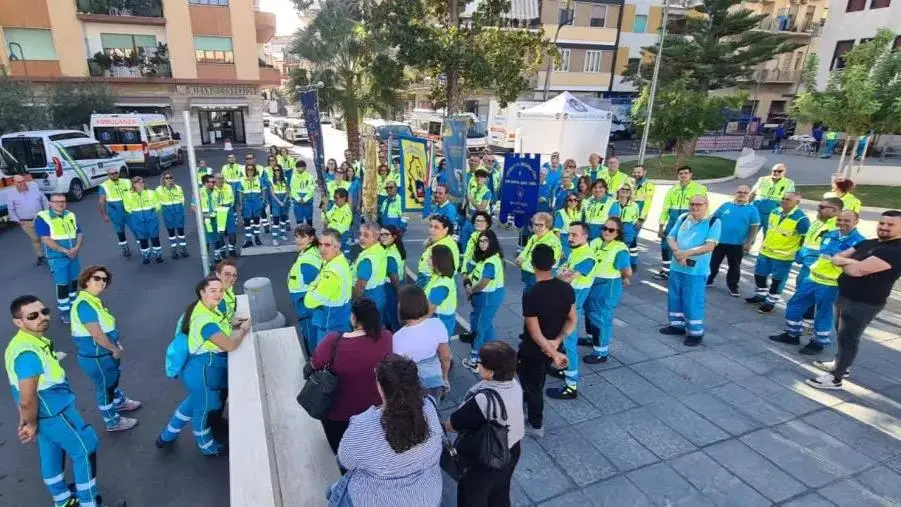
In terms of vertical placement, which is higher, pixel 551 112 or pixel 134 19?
pixel 134 19

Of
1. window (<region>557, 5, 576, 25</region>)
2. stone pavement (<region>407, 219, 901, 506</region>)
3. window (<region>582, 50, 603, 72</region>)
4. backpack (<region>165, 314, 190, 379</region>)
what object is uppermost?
window (<region>557, 5, 576, 25</region>)

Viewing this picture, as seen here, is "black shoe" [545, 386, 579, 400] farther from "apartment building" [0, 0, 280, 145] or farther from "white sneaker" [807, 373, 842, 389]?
"apartment building" [0, 0, 280, 145]

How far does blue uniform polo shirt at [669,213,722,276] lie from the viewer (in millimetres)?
5863

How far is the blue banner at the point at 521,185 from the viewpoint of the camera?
957 cm

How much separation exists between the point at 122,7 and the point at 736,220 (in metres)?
32.8

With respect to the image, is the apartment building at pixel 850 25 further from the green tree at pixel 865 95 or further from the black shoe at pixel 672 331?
the black shoe at pixel 672 331

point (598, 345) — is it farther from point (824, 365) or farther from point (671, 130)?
point (671, 130)

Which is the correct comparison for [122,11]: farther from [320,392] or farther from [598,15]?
[320,392]

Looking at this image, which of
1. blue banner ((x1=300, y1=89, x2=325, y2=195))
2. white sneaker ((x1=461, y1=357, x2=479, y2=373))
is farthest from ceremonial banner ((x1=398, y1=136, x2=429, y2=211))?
white sneaker ((x1=461, y1=357, x2=479, y2=373))

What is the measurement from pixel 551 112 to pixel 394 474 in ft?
58.6

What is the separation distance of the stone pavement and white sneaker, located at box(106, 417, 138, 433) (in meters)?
3.00

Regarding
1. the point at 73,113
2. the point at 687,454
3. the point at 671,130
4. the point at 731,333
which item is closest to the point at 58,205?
the point at 687,454

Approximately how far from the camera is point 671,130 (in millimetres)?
19109

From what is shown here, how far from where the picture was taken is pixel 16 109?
1825 centimetres
